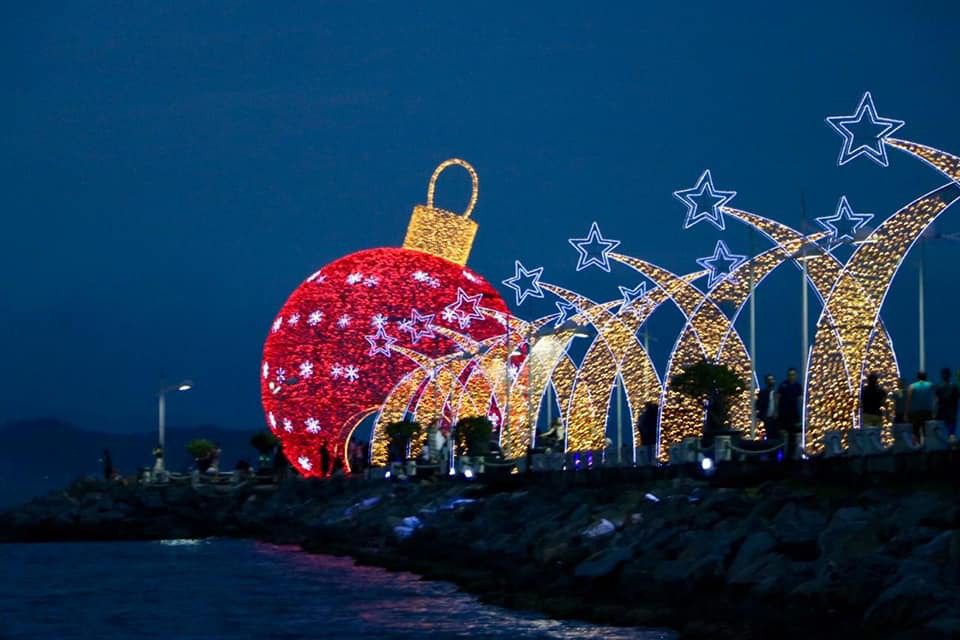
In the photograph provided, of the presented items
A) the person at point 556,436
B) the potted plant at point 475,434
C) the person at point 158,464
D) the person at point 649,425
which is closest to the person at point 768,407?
the person at point 649,425

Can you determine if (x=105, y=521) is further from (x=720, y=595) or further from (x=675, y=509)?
(x=720, y=595)

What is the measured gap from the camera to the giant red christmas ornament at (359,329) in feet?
147

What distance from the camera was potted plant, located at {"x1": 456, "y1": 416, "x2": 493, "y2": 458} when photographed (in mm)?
40844

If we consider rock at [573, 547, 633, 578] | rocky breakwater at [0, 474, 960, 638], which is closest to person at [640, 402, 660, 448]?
rocky breakwater at [0, 474, 960, 638]

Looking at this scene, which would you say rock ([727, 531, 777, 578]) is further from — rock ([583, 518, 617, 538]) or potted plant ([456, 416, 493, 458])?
potted plant ([456, 416, 493, 458])

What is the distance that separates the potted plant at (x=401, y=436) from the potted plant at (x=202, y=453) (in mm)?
7983

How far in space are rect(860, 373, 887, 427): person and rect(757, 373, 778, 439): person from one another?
134 inches

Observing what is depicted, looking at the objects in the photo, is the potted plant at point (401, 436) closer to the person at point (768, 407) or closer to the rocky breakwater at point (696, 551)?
the rocky breakwater at point (696, 551)

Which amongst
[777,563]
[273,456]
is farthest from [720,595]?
[273,456]

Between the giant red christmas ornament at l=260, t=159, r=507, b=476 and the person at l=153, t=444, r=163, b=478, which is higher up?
the giant red christmas ornament at l=260, t=159, r=507, b=476

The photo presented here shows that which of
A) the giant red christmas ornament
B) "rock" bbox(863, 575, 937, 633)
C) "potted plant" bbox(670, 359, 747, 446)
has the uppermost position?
the giant red christmas ornament

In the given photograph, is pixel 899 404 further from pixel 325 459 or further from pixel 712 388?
pixel 325 459

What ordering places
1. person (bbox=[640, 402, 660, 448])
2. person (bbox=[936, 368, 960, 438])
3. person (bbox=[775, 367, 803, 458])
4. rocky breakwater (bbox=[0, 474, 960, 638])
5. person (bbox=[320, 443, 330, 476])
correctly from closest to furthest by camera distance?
Answer: rocky breakwater (bbox=[0, 474, 960, 638]) < person (bbox=[936, 368, 960, 438]) < person (bbox=[775, 367, 803, 458]) < person (bbox=[640, 402, 660, 448]) < person (bbox=[320, 443, 330, 476])

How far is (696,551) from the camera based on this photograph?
747 inches
